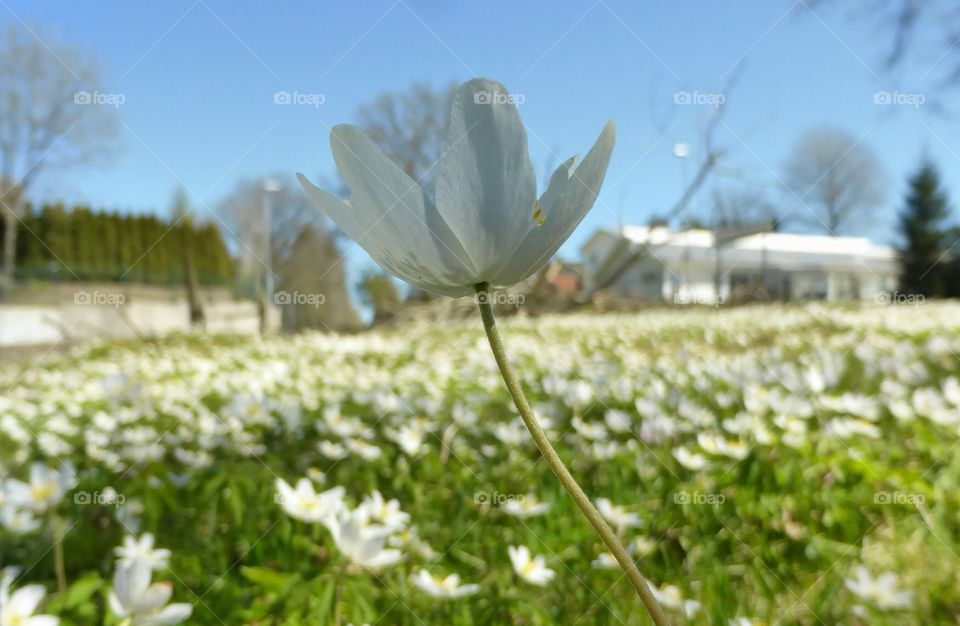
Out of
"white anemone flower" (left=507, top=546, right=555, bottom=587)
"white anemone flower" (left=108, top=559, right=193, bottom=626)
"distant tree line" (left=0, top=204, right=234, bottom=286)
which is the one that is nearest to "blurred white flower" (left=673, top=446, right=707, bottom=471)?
"white anemone flower" (left=507, top=546, right=555, bottom=587)

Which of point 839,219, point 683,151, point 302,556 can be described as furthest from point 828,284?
point 302,556

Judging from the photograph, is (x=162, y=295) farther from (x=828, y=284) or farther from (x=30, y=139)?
(x=828, y=284)

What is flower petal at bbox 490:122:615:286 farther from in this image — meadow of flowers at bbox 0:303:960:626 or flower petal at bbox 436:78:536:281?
meadow of flowers at bbox 0:303:960:626

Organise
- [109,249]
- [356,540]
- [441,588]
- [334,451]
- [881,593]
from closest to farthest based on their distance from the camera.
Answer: [356,540], [441,588], [881,593], [334,451], [109,249]

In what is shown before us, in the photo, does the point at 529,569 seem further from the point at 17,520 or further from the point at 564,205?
the point at 17,520

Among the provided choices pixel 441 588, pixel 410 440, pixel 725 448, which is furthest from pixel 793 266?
pixel 441 588
